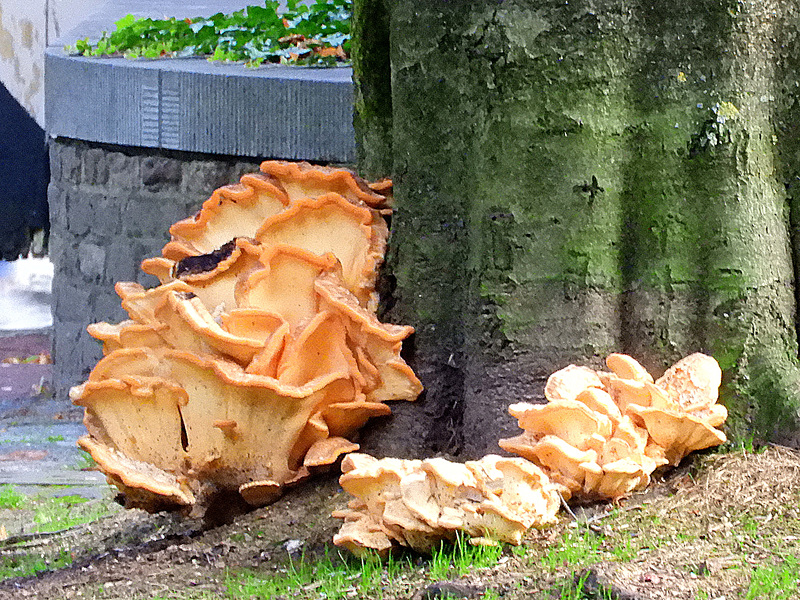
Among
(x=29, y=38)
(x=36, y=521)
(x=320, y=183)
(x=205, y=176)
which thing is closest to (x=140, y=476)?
(x=320, y=183)

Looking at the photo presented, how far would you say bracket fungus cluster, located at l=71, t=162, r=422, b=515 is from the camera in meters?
2.89

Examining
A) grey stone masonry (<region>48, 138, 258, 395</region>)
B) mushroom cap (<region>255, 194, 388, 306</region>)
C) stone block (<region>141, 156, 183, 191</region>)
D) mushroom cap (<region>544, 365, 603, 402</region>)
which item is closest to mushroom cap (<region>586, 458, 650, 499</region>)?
mushroom cap (<region>544, 365, 603, 402</region>)

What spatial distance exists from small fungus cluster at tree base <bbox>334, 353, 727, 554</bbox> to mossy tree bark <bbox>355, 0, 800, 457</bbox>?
0.69ft

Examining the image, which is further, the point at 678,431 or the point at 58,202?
the point at 58,202

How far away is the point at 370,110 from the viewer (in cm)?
345

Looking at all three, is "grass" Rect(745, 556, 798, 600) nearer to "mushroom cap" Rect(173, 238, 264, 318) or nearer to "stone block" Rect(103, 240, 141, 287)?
"mushroom cap" Rect(173, 238, 264, 318)

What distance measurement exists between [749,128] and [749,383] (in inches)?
31.3

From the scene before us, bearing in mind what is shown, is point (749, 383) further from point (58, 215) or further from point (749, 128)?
point (58, 215)

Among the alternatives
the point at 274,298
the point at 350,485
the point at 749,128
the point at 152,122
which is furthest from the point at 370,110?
the point at 152,122

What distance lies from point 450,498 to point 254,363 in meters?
0.85

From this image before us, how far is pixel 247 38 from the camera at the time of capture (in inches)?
363

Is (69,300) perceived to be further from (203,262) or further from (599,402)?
(599,402)

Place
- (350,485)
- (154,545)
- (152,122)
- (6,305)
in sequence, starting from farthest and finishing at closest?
(6,305), (152,122), (154,545), (350,485)

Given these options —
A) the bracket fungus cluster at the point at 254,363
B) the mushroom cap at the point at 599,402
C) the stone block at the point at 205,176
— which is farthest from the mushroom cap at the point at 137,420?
the stone block at the point at 205,176
